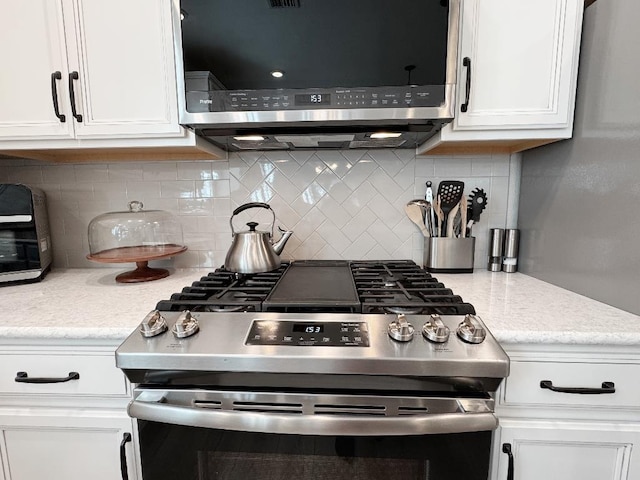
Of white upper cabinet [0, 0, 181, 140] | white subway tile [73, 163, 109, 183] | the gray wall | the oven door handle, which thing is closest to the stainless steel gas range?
the oven door handle

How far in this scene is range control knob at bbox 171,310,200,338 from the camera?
2.49ft

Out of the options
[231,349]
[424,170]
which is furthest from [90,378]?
[424,170]

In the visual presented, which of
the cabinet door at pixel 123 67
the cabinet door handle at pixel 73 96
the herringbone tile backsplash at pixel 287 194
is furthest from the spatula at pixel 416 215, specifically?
the cabinet door handle at pixel 73 96

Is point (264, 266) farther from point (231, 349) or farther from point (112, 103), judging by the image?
point (112, 103)

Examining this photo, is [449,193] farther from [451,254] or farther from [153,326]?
[153,326]

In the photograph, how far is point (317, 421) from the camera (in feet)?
2.30

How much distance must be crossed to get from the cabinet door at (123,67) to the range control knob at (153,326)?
0.64 metres

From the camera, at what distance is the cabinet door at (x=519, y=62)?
3.36ft

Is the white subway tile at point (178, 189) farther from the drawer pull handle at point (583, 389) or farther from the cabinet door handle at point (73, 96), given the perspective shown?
the drawer pull handle at point (583, 389)

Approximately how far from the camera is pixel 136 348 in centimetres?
73

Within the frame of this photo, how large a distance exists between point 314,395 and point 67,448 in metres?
0.72

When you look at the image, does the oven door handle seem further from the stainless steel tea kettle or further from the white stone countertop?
the stainless steel tea kettle

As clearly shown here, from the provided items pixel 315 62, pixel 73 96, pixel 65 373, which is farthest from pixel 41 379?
pixel 315 62

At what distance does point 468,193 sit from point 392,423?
103 cm
